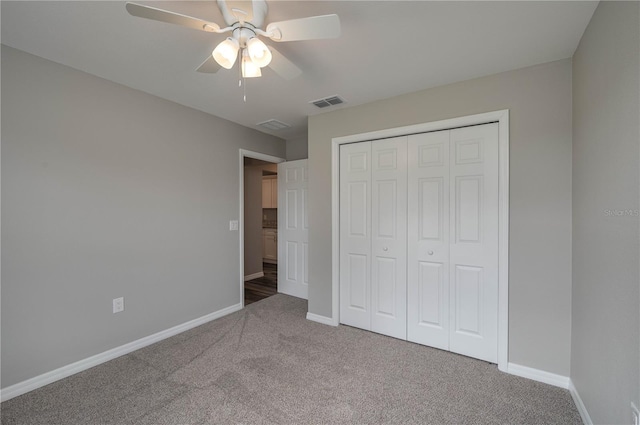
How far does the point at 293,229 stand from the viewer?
4105mm

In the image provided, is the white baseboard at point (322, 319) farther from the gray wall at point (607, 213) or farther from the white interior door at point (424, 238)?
the gray wall at point (607, 213)

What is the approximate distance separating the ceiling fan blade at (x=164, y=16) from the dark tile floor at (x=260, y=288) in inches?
130

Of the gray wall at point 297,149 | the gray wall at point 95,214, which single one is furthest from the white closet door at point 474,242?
the gray wall at point 95,214

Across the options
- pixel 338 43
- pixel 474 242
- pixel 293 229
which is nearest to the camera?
pixel 338 43

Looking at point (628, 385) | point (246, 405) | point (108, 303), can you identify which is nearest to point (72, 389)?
point (108, 303)

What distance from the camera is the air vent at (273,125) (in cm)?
345

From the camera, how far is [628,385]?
3.77 feet

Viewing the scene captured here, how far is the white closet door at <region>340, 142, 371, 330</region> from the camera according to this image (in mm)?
2871

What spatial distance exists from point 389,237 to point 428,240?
0.38m

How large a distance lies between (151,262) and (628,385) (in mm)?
3366

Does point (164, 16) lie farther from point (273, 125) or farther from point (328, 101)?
point (273, 125)

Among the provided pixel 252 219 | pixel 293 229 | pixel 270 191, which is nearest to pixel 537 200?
pixel 293 229

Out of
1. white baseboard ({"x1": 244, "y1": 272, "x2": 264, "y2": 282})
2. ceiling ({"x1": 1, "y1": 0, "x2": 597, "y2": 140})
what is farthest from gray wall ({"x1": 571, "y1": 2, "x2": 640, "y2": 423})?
white baseboard ({"x1": 244, "y1": 272, "x2": 264, "y2": 282})

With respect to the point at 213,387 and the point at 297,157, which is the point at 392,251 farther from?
the point at 297,157
